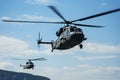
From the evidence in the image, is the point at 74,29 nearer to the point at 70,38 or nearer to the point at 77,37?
the point at 70,38

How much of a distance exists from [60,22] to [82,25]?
3.60 metres

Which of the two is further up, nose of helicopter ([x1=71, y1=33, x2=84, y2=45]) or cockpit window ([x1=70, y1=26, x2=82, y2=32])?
cockpit window ([x1=70, y1=26, x2=82, y2=32])

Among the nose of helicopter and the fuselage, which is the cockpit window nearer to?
the fuselage

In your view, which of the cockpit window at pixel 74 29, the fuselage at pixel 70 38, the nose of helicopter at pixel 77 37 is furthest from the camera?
the cockpit window at pixel 74 29

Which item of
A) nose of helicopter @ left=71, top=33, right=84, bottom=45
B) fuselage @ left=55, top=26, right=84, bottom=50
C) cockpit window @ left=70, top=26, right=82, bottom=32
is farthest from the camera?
cockpit window @ left=70, top=26, right=82, bottom=32

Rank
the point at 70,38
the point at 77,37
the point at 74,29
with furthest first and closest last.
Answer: the point at 74,29 → the point at 70,38 → the point at 77,37

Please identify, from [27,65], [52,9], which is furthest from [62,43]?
[27,65]

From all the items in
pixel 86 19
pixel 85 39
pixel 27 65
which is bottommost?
pixel 27 65

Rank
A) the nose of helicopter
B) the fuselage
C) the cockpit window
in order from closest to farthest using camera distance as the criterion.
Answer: the nose of helicopter, the fuselage, the cockpit window

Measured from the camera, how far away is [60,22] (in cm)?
4362

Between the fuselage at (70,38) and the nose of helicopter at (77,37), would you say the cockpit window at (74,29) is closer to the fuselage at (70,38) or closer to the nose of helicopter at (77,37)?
the fuselage at (70,38)

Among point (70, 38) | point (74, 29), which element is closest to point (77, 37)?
point (70, 38)

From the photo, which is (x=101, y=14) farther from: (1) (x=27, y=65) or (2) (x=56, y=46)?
(1) (x=27, y=65)

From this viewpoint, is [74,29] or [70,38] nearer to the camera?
[70,38]
